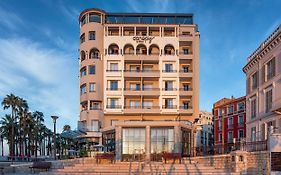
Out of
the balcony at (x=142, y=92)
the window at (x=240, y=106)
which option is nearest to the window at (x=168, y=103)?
the balcony at (x=142, y=92)

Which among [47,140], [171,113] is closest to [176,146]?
[171,113]

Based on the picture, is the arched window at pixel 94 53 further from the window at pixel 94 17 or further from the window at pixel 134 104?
the window at pixel 134 104

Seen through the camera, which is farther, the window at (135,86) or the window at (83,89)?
the window at (83,89)

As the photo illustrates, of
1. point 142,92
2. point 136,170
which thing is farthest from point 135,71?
point 136,170

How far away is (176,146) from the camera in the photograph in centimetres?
3534

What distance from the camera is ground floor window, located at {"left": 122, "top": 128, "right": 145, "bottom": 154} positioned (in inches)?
1380

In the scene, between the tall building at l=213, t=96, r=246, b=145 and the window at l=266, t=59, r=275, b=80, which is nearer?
the window at l=266, t=59, r=275, b=80

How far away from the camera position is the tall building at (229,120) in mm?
60812

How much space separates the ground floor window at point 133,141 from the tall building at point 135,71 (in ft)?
31.0

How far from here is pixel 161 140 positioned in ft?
116

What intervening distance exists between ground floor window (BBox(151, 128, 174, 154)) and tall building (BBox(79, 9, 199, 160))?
9367mm

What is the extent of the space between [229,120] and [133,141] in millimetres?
34805

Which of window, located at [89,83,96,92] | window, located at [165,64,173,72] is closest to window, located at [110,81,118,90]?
window, located at [89,83,96,92]

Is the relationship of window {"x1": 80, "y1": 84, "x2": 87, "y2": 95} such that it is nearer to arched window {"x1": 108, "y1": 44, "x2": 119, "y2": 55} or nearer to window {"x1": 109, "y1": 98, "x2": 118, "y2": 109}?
window {"x1": 109, "y1": 98, "x2": 118, "y2": 109}
